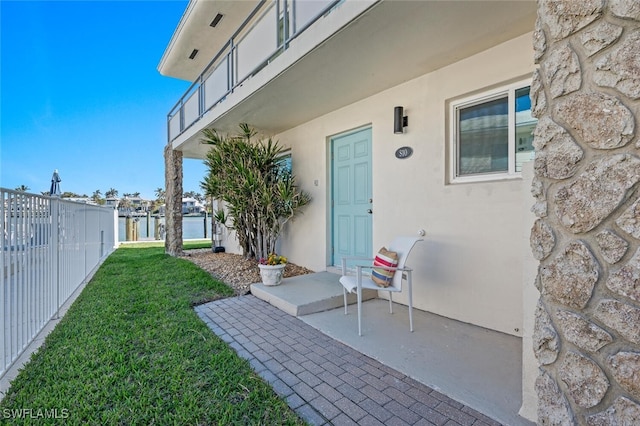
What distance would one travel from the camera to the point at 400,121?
Result: 4.23 metres

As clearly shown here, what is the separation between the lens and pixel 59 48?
746 inches

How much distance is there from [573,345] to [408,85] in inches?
146

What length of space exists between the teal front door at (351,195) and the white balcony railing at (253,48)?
1832 millimetres

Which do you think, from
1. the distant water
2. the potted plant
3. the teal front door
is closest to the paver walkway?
the potted plant

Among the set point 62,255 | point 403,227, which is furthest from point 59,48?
point 403,227

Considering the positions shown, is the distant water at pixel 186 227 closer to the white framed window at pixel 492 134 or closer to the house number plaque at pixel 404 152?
the house number plaque at pixel 404 152

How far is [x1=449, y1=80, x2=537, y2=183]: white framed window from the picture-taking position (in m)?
3.31

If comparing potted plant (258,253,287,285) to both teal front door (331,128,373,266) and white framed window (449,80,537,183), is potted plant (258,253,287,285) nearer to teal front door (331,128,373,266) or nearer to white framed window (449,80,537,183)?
teal front door (331,128,373,266)

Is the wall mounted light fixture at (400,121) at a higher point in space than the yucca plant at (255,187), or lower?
higher

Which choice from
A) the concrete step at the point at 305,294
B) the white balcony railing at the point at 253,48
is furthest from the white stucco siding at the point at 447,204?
the white balcony railing at the point at 253,48

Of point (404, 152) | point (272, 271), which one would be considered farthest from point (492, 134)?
point (272, 271)

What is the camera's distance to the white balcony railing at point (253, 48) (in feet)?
12.8

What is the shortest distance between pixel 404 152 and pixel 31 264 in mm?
4315

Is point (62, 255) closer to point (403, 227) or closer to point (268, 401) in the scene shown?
point (268, 401)
